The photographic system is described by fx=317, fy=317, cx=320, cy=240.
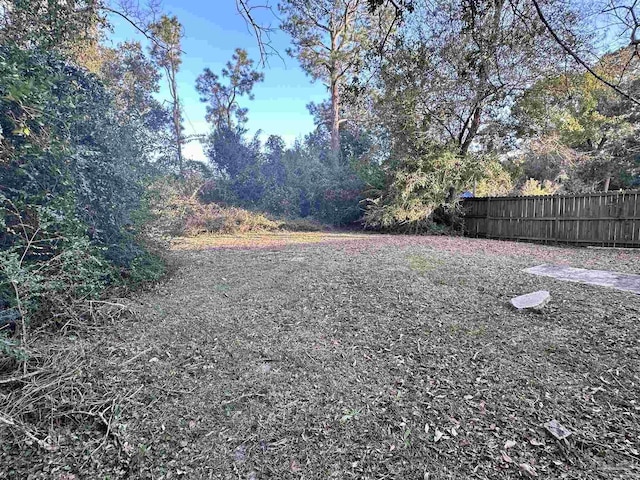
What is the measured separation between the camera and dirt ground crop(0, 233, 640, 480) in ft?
4.43

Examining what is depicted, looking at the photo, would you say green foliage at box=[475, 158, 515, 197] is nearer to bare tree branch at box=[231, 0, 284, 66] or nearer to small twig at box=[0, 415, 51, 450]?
bare tree branch at box=[231, 0, 284, 66]

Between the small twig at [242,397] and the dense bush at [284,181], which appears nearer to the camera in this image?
A: the small twig at [242,397]

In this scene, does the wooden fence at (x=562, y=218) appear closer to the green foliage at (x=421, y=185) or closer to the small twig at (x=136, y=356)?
the green foliage at (x=421, y=185)

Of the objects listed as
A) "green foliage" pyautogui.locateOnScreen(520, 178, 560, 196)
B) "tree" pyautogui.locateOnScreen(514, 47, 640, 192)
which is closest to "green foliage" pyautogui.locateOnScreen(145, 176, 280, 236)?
"tree" pyautogui.locateOnScreen(514, 47, 640, 192)

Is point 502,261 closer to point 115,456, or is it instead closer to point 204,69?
point 115,456

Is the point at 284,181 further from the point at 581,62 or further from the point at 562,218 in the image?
the point at 581,62

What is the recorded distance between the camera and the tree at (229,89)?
57.9 ft

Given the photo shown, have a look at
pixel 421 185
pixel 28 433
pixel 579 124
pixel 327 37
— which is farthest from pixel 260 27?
pixel 327 37

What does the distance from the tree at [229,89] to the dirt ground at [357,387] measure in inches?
667

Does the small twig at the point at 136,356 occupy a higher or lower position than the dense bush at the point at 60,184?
lower

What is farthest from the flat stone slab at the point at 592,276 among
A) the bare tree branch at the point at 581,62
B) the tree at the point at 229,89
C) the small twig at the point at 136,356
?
the tree at the point at 229,89

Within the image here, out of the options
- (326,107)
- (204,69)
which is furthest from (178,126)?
(326,107)

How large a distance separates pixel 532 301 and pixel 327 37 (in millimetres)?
12421

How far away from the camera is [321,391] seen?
183 cm
